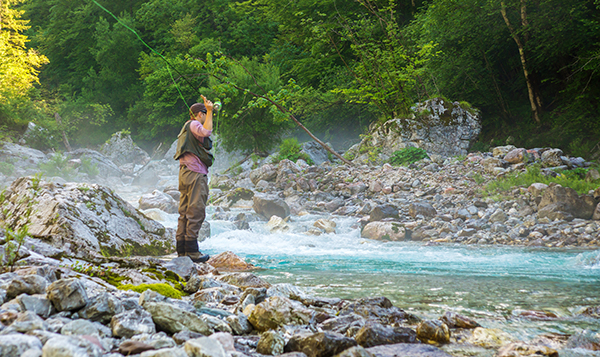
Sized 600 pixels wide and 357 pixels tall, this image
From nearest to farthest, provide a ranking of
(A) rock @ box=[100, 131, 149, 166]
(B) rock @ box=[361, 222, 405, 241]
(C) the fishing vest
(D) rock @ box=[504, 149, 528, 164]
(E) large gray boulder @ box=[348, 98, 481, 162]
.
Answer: (C) the fishing vest
(B) rock @ box=[361, 222, 405, 241]
(D) rock @ box=[504, 149, 528, 164]
(E) large gray boulder @ box=[348, 98, 481, 162]
(A) rock @ box=[100, 131, 149, 166]

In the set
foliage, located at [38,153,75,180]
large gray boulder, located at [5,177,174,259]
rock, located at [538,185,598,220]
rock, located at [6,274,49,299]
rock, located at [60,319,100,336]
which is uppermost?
foliage, located at [38,153,75,180]

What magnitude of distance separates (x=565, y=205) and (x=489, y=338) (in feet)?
19.4

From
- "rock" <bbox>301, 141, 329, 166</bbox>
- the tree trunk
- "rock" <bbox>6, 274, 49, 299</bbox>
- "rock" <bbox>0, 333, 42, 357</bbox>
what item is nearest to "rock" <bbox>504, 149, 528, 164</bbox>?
the tree trunk

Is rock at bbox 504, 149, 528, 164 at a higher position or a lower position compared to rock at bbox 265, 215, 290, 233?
higher

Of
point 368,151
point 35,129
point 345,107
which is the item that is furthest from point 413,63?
point 35,129

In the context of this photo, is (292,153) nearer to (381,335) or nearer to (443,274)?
(443,274)

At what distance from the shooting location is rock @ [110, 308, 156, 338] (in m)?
1.73

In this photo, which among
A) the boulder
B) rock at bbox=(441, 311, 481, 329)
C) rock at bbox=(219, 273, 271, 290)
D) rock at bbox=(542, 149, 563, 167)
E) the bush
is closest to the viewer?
the boulder

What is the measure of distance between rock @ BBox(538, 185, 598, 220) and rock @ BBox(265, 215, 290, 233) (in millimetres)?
4894

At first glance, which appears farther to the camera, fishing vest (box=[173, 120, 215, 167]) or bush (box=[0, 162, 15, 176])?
bush (box=[0, 162, 15, 176])

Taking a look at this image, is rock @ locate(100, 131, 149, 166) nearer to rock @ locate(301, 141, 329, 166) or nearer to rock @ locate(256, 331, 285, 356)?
rock @ locate(301, 141, 329, 166)

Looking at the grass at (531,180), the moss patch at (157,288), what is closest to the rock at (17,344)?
the moss patch at (157,288)

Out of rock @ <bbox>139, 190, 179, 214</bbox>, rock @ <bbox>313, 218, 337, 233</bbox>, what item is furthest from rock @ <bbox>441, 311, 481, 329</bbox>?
rock @ <bbox>139, 190, 179, 214</bbox>

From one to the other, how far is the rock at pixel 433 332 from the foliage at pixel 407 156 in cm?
1022
